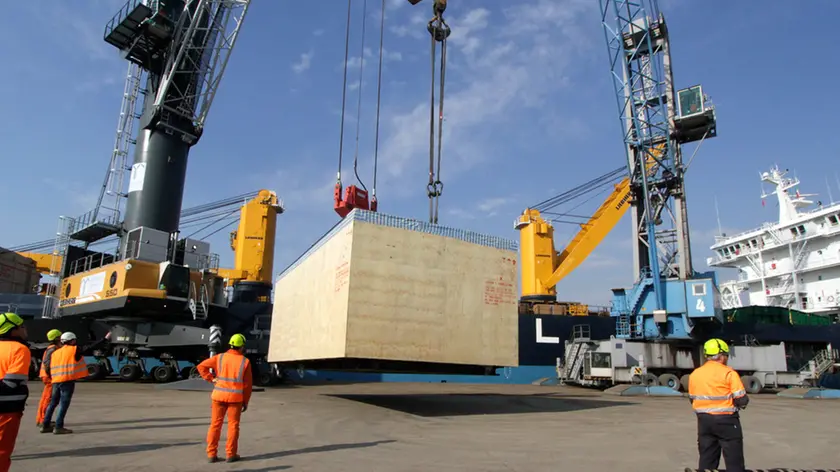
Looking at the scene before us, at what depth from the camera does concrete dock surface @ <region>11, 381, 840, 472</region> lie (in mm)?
6191

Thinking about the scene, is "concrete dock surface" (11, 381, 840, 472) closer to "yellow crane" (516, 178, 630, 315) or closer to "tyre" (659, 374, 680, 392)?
"tyre" (659, 374, 680, 392)

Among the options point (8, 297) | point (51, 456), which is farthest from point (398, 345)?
point (8, 297)

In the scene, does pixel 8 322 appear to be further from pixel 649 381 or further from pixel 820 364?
pixel 820 364

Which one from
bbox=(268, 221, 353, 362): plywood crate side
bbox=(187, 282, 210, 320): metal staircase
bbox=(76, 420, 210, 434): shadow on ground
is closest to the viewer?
bbox=(76, 420, 210, 434): shadow on ground

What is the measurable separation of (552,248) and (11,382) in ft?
98.3

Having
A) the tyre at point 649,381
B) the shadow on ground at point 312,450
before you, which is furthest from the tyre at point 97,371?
the tyre at point 649,381

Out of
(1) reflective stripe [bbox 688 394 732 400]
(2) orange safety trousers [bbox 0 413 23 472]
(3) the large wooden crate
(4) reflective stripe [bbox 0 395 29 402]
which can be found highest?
(3) the large wooden crate

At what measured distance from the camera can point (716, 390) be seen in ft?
15.9

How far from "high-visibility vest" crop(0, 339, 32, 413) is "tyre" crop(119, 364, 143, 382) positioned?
17.3 m

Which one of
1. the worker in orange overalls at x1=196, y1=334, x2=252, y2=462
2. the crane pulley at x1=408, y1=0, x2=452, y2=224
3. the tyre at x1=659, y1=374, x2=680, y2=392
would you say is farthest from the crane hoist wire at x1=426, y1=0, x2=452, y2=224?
the tyre at x1=659, y1=374, x2=680, y2=392

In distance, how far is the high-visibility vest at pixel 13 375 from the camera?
14.1ft

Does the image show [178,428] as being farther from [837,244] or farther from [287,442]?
[837,244]

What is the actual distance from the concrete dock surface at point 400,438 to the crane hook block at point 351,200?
5.05 meters

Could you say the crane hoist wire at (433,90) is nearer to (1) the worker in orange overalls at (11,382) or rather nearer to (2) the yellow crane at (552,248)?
(1) the worker in orange overalls at (11,382)
